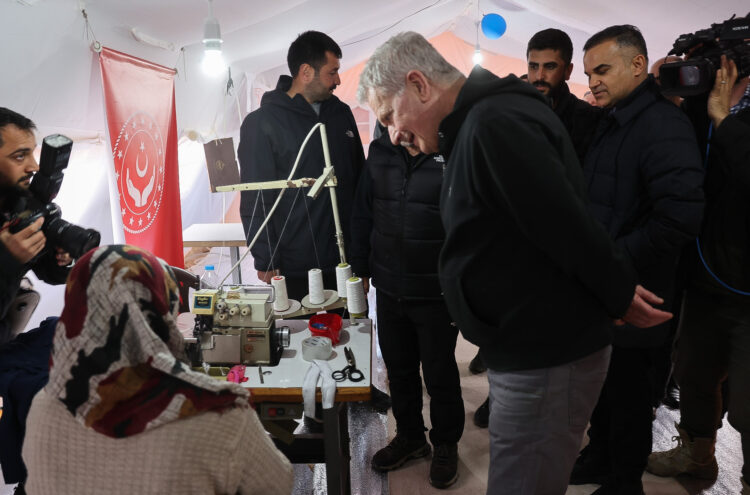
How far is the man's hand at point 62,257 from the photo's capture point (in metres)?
1.80

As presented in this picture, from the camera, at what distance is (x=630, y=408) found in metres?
1.81

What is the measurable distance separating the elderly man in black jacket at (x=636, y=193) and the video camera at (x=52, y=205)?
174cm

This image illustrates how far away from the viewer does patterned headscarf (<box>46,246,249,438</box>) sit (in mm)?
876

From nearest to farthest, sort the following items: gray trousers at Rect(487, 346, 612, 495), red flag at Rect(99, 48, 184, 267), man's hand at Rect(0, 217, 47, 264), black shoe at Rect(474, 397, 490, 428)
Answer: gray trousers at Rect(487, 346, 612, 495) < man's hand at Rect(0, 217, 47, 264) < black shoe at Rect(474, 397, 490, 428) < red flag at Rect(99, 48, 184, 267)

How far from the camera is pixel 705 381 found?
1983 mm

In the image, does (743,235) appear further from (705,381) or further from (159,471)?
(159,471)

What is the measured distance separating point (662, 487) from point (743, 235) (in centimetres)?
113

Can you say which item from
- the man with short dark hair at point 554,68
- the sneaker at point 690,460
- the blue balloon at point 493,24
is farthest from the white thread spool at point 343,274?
the blue balloon at point 493,24

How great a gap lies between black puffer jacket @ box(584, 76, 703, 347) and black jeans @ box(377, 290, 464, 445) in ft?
2.23

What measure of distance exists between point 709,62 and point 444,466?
1.84 meters

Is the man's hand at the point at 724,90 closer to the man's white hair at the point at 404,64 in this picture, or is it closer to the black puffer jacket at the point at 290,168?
the man's white hair at the point at 404,64

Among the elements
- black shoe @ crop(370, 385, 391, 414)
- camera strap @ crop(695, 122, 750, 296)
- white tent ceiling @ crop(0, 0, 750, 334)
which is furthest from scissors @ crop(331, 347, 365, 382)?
white tent ceiling @ crop(0, 0, 750, 334)

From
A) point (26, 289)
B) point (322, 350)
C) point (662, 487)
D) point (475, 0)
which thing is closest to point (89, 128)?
point (26, 289)

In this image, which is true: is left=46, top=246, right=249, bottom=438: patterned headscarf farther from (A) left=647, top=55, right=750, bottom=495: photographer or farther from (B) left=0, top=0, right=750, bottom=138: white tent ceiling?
(A) left=647, top=55, right=750, bottom=495: photographer
